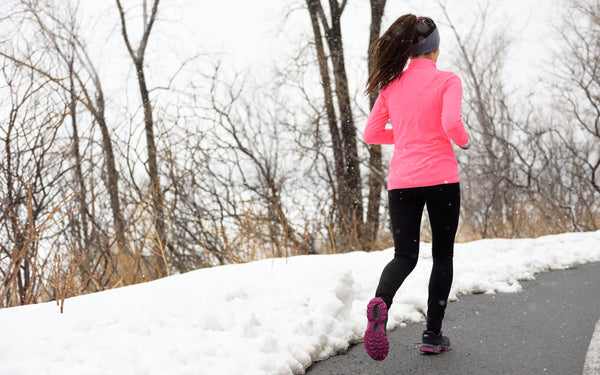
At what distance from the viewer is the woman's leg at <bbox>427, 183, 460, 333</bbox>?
2521mm

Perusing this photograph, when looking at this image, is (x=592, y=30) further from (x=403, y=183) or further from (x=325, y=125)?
(x=403, y=183)

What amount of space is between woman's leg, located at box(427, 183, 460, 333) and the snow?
62 centimetres

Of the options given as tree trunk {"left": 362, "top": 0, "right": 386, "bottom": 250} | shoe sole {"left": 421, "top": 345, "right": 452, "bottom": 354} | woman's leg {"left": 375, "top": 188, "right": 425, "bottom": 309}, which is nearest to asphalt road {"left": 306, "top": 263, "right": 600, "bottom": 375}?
shoe sole {"left": 421, "top": 345, "right": 452, "bottom": 354}

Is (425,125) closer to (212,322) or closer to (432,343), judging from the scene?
(432,343)

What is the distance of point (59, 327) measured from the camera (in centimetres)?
238

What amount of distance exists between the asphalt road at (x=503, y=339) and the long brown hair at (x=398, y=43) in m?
1.68

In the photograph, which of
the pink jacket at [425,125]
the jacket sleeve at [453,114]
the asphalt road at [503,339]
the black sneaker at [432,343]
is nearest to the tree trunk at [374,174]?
the asphalt road at [503,339]

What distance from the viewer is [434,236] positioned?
268cm

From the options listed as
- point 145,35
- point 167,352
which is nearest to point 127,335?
point 167,352

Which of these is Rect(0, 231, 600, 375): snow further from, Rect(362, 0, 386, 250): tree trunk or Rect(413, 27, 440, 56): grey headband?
Rect(362, 0, 386, 250): tree trunk

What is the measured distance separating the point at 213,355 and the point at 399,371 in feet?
3.38

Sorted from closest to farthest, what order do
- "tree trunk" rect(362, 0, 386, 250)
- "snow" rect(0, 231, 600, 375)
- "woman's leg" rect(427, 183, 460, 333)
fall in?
"snow" rect(0, 231, 600, 375) → "woman's leg" rect(427, 183, 460, 333) → "tree trunk" rect(362, 0, 386, 250)

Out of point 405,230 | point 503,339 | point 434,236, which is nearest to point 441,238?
point 434,236

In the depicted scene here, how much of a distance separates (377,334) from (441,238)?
0.73 m
